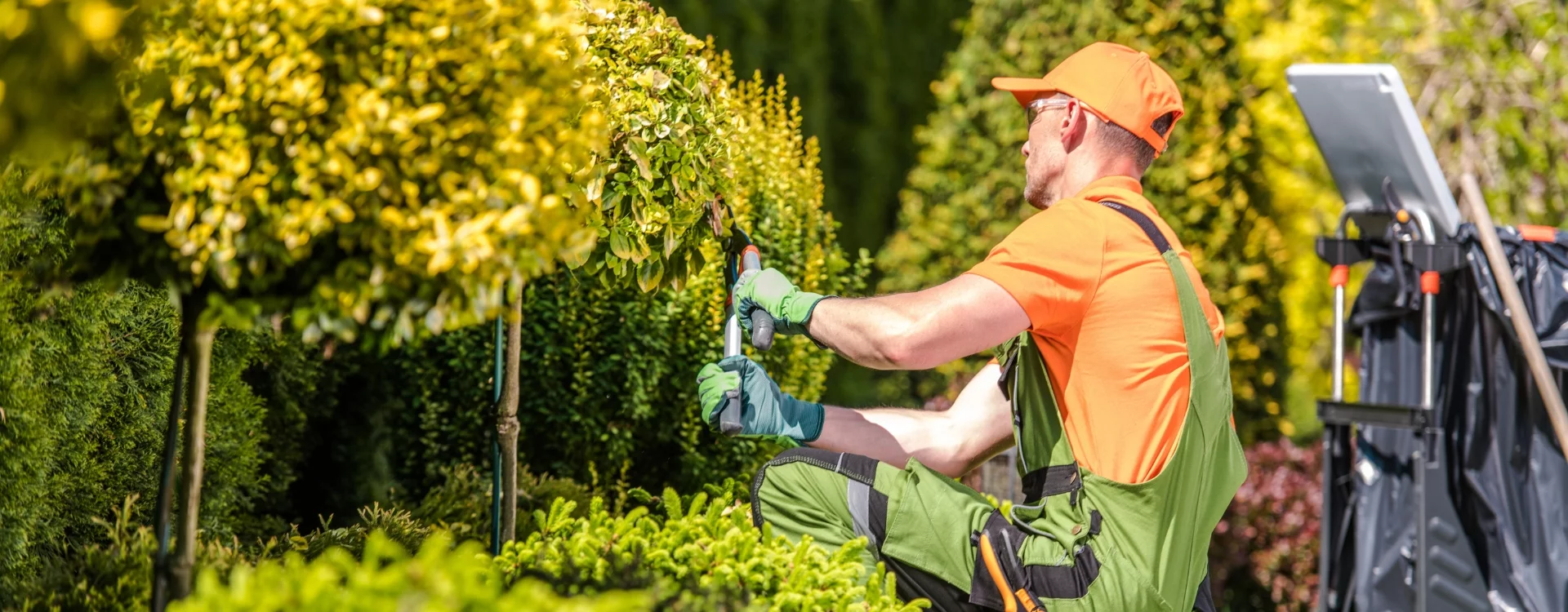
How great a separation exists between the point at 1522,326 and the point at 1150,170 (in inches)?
72.5

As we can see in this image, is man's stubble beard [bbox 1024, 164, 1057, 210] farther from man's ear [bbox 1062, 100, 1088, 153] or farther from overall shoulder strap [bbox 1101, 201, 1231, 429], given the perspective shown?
overall shoulder strap [bbox 1101, 201, 1231, 429]

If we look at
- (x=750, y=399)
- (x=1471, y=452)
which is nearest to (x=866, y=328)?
(x=750, y=399)

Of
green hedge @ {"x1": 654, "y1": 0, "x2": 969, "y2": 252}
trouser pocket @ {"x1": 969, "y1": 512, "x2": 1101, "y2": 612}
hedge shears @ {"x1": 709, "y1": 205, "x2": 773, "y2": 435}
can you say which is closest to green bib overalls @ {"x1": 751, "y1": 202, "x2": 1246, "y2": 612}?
trouser pocket @ {"x1": 969, "y1": 512, "x2": 1101, "y2": 612}

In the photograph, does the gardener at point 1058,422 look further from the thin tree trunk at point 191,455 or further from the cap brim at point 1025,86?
the thin tree trunk at point 191,455

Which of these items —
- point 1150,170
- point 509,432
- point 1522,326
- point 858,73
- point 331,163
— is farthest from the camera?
point 858,73

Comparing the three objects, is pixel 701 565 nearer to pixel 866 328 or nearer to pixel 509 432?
pixel 866 328

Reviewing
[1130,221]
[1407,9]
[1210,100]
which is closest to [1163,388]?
[1130,221]

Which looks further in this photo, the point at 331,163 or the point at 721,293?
the point at 721,293

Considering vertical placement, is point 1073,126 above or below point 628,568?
above

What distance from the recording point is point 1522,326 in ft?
11.3

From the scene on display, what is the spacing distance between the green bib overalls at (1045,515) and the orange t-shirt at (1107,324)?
0.03 m

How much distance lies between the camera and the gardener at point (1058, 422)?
210 centimetres

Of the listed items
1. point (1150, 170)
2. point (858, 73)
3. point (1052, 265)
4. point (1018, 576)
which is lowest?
point (1018, 576)

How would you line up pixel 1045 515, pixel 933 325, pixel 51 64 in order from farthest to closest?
pixel 1045 515 < pixel 933 325 < pixel 51 64
